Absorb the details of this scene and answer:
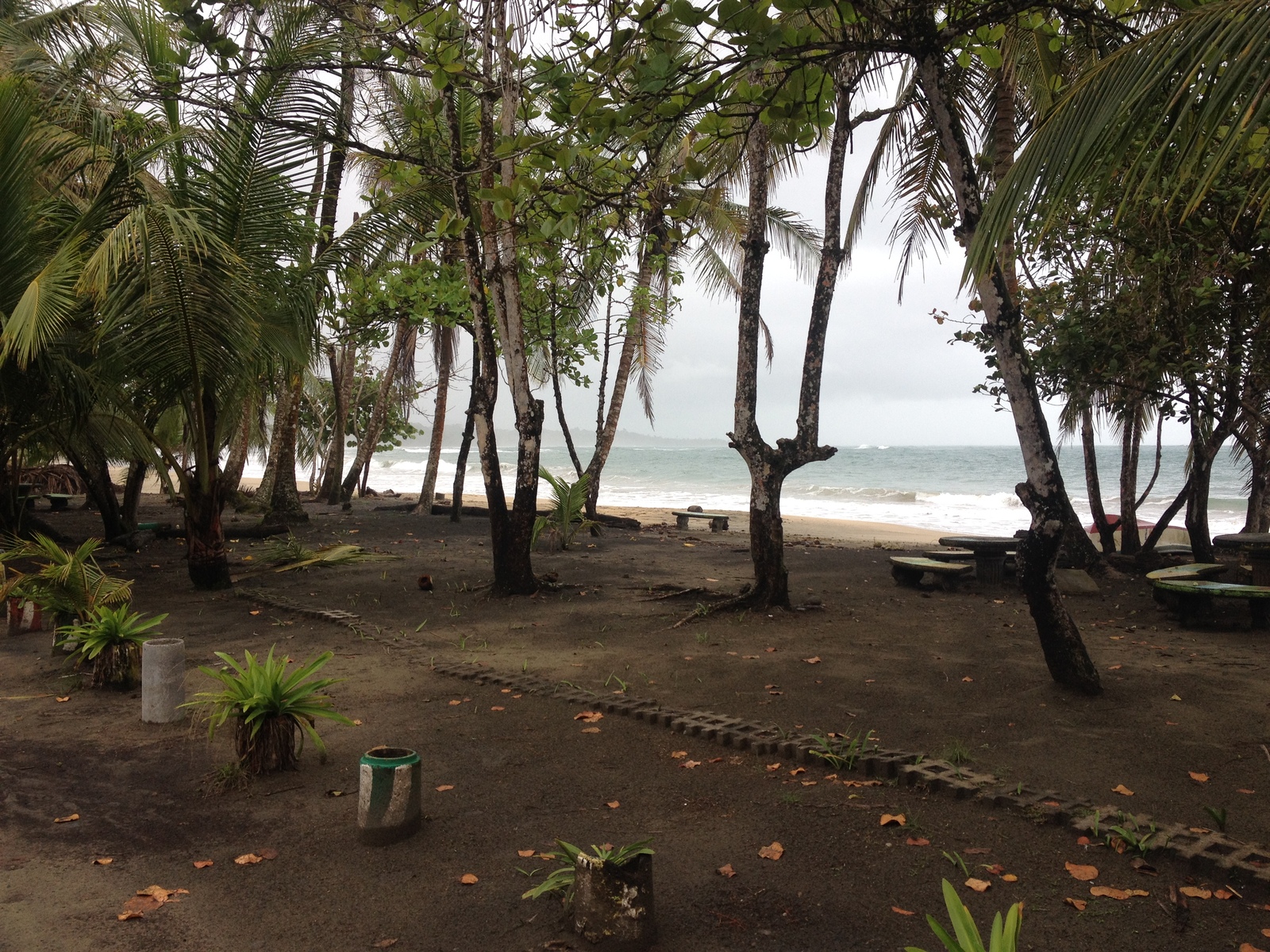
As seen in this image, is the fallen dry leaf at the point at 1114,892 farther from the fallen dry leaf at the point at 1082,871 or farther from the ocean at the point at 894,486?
the ocean at the point at 894,486

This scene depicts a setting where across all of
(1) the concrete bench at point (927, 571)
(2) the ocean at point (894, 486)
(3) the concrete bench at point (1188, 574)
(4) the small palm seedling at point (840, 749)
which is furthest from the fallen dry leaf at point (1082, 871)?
(2) the ocean at point (894, 486)

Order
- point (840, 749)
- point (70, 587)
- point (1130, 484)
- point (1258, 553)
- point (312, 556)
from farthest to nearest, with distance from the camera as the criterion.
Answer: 1. point (1130, 484)
2. point (312, 556)
3. point (1258, 553)
4. point (70, 587)
5. point (840, 749)

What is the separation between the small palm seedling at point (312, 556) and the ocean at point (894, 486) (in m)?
14.1

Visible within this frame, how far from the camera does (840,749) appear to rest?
451 centimetres

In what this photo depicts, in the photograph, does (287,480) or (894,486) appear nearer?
(287,480)

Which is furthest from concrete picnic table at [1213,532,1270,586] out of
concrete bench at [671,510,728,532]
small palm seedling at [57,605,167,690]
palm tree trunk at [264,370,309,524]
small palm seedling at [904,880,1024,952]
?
palm tree trunk at [264,370,309,524]

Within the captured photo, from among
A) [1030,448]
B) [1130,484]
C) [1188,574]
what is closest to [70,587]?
[1030,448]

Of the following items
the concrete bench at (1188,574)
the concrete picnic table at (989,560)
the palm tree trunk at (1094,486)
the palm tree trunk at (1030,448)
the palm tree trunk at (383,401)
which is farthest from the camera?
the palm tree trunk at (383,401)

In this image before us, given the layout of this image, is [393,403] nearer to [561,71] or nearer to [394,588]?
[394,588]

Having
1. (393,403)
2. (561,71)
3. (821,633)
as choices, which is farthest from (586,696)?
(393,403)

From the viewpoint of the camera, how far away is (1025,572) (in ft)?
17.9

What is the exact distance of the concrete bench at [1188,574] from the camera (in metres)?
8.27

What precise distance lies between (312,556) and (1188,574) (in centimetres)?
932

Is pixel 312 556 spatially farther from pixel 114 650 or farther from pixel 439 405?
pixel 439 405
